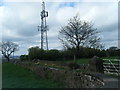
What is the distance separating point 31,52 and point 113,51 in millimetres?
17777

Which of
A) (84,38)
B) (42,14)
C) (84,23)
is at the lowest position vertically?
(84,38)

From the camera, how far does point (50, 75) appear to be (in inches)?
683

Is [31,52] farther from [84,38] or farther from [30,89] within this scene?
[30,89]

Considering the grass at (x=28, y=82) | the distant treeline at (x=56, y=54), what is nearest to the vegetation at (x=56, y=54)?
the distant treeline at (x=56, y=54)

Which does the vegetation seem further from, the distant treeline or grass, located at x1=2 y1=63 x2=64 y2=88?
grass, located at x1=2 y1=63 x2=64 y2=88

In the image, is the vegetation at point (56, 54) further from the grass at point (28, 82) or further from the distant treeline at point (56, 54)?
the grass at point (28, 82)

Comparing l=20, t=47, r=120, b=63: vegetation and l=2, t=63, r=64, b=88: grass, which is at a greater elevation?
l=20, t=47, r=120, b=63: vegetation

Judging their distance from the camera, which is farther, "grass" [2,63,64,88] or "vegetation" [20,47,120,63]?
"vegetation" [20,47,120,63]

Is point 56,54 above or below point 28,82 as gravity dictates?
above

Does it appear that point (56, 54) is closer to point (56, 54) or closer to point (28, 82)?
point (56, 54)

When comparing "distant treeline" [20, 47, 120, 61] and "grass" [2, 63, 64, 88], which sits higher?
"distant treeline" [20, 47, 120, 61]

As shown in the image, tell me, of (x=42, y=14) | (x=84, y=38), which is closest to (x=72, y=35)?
(x=84, y=38)

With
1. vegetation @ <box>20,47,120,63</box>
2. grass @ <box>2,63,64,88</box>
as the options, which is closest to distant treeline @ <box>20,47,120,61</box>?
vegetation @ <box>20,47,120,63</box>

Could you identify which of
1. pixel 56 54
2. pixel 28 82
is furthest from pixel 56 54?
pixel 28 82
